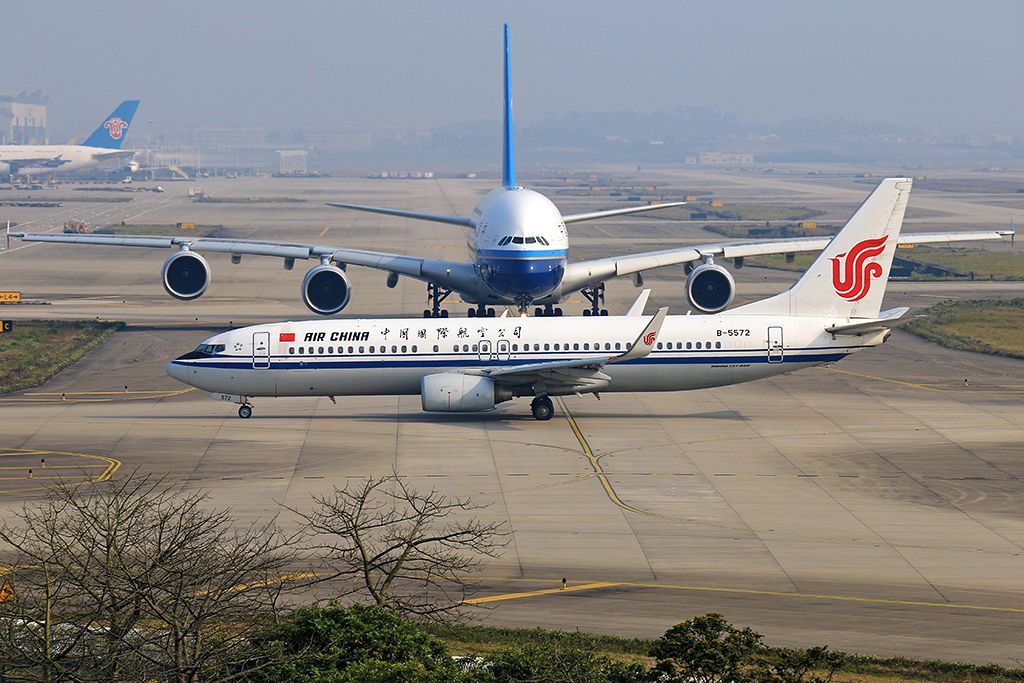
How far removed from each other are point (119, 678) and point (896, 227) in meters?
34.6

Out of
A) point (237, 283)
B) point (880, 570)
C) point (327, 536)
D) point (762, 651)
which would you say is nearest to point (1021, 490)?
point (880, 570)

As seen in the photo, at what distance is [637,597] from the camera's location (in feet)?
86.0

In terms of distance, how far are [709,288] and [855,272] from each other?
15.5m

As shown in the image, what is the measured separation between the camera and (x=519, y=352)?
144 ft

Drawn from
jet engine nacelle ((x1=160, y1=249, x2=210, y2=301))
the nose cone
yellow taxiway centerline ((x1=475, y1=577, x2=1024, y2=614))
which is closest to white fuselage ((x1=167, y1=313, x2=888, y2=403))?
the nose cone

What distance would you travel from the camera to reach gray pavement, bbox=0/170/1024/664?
2581cm

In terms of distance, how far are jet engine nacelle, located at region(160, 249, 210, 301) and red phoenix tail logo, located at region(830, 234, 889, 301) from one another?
3114 centimetres

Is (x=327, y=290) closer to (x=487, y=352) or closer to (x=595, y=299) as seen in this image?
(x=595, y=299)

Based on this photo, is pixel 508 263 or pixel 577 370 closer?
pixel 577 370

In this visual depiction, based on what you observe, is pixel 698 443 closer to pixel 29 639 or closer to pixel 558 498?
pixel 558 498

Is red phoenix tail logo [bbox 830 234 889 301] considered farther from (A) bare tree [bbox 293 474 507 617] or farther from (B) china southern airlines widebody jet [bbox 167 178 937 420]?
(A) bare tree [bbox 293 474 507 617]

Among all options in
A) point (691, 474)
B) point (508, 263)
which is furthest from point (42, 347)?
point (691, 474)

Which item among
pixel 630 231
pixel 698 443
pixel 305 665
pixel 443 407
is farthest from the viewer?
pixel 630 231

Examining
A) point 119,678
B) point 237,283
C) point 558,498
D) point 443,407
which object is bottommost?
point 119,678
